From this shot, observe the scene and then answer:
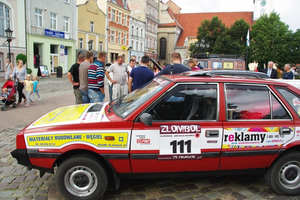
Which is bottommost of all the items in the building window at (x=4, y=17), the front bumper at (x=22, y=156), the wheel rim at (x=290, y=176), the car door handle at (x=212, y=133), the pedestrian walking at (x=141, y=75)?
the wheel rim at (x=290, y=176)

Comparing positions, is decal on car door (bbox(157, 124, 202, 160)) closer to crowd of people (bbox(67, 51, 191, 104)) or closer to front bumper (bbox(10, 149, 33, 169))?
front bumper (bbox(10, 149, 33, 169))

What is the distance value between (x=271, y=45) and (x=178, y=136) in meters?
44.4

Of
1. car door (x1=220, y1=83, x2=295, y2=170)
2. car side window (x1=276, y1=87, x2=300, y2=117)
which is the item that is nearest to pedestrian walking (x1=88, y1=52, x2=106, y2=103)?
car door (x1=220, y1=83, x2=295, y2=170)

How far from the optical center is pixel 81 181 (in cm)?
334

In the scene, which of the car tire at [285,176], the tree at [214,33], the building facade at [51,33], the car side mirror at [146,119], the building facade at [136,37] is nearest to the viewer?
the car side mirror at [146,119]

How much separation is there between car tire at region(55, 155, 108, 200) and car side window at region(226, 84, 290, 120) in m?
1.90

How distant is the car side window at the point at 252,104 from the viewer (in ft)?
11.8

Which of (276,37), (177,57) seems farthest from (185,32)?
(177,57)

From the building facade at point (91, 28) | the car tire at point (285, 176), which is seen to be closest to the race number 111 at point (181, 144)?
the car tire at point (285, 176)

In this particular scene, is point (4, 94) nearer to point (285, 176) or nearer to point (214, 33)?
point (285, 176)

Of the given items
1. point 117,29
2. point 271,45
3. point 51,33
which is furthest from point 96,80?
point 271,45

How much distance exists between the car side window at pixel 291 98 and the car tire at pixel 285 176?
634 mm

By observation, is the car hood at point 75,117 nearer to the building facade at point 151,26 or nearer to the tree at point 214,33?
the tree at point 214,33

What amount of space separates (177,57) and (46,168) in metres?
4.14
